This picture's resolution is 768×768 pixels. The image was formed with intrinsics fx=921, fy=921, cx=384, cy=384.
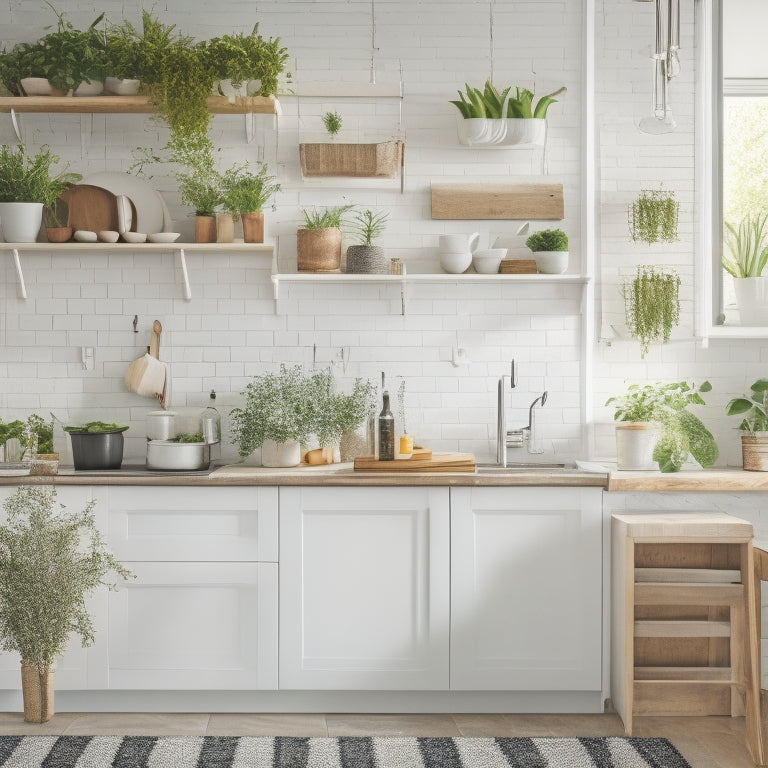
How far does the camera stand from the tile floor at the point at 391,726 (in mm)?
3432

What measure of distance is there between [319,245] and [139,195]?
0.83m

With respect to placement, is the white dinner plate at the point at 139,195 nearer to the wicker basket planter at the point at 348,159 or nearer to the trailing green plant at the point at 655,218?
the wicker basket planter at the point at 348,159

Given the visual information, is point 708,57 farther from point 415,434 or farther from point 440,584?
point 440,584

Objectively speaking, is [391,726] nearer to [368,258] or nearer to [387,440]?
[387,440]

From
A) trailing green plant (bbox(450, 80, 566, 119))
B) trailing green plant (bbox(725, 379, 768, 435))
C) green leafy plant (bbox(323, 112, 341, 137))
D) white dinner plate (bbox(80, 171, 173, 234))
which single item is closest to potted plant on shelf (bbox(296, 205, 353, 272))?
green leafy plant (bbox(323, 112, 341, 137))

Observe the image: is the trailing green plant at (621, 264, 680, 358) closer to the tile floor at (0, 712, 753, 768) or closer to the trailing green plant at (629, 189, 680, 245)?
the trailing green plant at (629, 189, 680, 245)

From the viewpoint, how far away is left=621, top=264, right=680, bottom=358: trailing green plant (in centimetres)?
408

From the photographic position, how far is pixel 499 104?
13.3 ft

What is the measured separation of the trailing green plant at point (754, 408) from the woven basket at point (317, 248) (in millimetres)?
1895

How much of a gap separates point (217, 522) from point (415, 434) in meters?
1.06

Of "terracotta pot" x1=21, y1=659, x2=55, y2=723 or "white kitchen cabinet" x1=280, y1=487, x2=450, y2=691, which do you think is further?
"white kitchen cabinet" x1=280, y1=487, x2=450, y2=691

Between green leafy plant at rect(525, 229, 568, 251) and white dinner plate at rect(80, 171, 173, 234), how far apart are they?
1.66 meters

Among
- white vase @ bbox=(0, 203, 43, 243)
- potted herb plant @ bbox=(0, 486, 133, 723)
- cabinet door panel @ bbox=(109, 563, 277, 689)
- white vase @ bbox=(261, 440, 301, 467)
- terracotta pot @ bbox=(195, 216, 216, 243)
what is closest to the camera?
potted herb plant @ bbox=(0, 486, 133, 723)

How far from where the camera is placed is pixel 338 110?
166 inches
